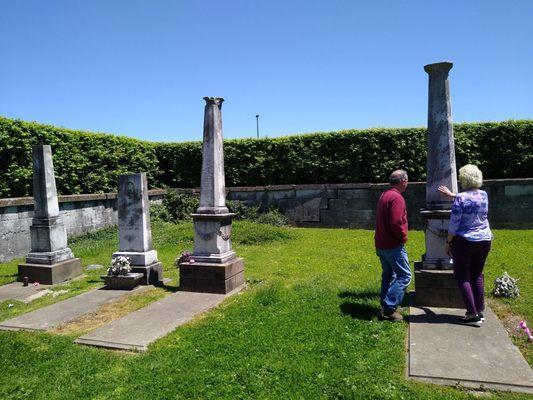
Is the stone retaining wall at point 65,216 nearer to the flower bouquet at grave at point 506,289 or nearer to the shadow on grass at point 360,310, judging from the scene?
the shadow on grass at point 360,310

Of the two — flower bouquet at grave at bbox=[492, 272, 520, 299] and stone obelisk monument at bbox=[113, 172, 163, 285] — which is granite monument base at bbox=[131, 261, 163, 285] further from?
flower bouquet at grave at bbox=[492, 272, 520, 299]

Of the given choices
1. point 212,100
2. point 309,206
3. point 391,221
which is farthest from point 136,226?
point 309,206

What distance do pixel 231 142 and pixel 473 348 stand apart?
482 inches

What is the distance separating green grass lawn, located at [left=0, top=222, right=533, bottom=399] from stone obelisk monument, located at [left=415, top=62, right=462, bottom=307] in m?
0.77

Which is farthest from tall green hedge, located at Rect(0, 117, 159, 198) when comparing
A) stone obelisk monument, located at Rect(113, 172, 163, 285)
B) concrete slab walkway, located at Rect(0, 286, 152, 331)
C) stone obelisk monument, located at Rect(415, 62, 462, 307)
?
stone obelisk monument, located at Rect(415, 62, 462, 307)

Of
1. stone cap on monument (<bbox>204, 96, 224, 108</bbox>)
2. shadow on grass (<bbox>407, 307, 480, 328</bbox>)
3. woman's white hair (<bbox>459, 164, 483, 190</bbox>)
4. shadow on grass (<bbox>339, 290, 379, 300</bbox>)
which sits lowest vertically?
shadow on grass (<bbox>407, 307, 480, 328</bbox>)

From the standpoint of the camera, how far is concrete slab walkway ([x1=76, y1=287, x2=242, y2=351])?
4875mm

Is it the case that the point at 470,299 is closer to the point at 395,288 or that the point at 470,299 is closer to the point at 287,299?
the point at 395,288

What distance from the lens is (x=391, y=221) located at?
201 inches

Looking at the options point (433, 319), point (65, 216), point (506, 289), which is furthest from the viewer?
point (65, 216)

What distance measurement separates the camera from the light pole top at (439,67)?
5738mm

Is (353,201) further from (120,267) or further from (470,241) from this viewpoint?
(470,241)

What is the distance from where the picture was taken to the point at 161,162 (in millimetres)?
16828

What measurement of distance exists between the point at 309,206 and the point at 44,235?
8.13m
